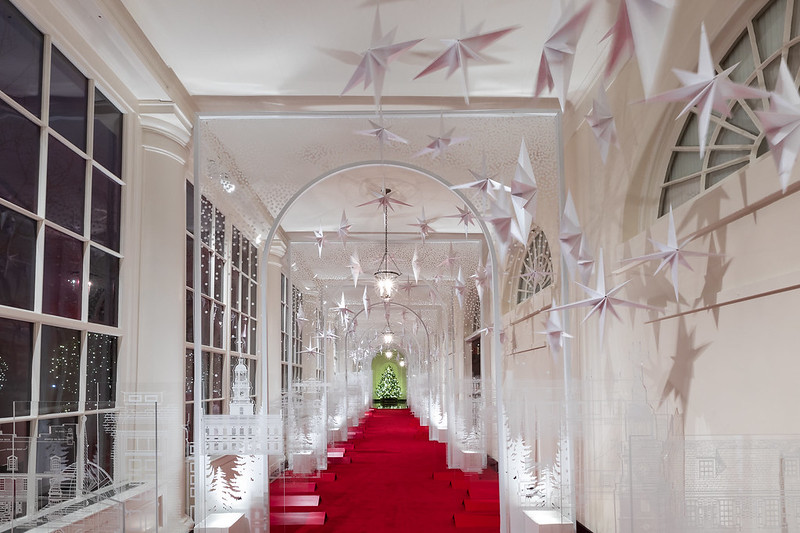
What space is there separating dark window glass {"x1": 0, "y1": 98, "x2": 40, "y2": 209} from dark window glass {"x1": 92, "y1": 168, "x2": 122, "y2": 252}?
0.87 meters

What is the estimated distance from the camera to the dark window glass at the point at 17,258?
3320 mm

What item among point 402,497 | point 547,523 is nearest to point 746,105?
point 547,523

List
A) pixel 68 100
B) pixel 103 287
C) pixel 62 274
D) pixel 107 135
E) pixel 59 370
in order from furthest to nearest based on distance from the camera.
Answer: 1. pixel 107 135
2. pixel 103 287
3. pixel 68 100
4. pixel 62 274
5. pixel 59 370

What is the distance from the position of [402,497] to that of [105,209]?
452 centimetres

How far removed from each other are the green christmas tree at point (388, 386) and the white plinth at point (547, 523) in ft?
110

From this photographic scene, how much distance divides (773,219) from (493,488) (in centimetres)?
531

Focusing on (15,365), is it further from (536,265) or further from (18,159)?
(536,265)

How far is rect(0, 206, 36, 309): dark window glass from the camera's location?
332 cm

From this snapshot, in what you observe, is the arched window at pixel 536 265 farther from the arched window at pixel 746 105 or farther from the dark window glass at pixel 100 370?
the dark window glass at pixel 100 370

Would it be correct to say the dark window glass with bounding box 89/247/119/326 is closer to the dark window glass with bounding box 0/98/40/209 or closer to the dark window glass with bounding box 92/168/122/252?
the dark window glass with bounding box 92/168/122/252

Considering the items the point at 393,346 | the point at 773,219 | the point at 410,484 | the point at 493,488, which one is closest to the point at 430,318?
the point at 410,484

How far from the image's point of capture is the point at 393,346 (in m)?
36.8

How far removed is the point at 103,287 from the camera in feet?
15.4

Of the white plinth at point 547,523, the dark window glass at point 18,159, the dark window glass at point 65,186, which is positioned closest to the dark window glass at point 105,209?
the dark window glass at point 65,186
